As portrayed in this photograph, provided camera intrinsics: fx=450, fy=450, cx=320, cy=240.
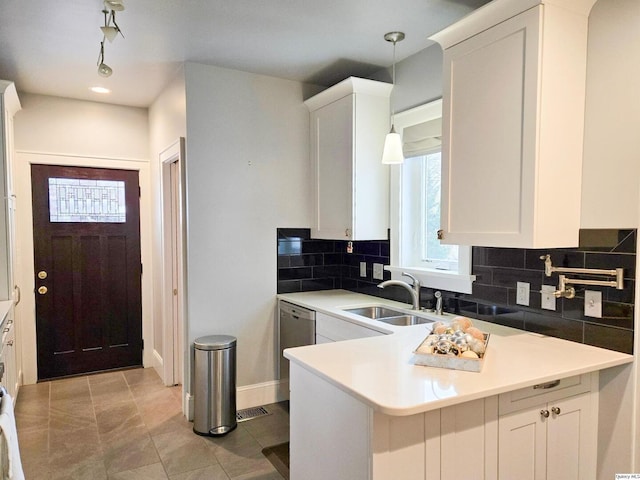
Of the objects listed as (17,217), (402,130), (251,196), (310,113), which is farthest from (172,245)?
(402,130)

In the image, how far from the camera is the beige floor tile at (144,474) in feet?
8.44

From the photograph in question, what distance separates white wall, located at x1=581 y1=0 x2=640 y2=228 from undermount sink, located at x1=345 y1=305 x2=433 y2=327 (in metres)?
1.25

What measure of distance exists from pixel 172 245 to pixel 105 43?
1.78 m

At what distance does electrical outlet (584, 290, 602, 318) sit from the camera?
6.47 feet

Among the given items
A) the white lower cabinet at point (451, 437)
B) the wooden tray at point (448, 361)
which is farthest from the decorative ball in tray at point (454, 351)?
the white lower cabinet at point (451, 437)

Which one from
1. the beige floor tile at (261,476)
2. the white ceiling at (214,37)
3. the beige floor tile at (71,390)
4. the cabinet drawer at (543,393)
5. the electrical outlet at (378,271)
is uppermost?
the white ceiling at (214,37)

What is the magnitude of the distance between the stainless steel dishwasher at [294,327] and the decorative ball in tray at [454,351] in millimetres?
1412

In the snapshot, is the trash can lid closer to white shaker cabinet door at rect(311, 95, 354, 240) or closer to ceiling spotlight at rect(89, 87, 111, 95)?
white shaker cabinet door at rect(311, 95, 354, 240)

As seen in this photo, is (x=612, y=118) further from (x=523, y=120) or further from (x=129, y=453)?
(x=129, y=453)

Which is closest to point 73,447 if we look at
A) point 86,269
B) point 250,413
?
point 250,413

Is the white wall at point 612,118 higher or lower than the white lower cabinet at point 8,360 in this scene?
higher

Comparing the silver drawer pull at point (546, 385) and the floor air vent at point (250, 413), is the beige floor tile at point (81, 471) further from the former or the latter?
the silver drawer pull at point (546, 385)

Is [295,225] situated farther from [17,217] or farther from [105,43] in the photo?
[17,217]

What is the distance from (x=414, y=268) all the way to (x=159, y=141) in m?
2.56
